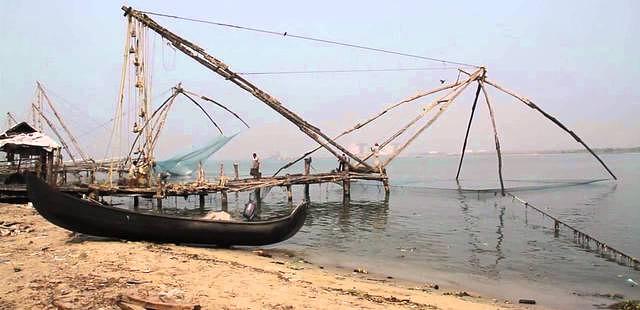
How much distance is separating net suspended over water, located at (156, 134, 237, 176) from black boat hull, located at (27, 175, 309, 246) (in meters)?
14.8

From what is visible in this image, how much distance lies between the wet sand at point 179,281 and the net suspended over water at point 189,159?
630 inches

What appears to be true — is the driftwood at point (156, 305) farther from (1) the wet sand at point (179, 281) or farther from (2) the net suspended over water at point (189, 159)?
(2) the net suspended over water at point (189, 159)

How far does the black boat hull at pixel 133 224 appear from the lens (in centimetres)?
1041

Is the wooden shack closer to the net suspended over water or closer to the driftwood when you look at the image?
the net suspended over water

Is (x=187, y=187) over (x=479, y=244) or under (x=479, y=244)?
over

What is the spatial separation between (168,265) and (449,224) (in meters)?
13.8

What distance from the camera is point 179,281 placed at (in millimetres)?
7539

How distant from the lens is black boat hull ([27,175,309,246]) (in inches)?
410

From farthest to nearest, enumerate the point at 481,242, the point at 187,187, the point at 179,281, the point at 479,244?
the point at 187,187 → the point at 481,242 → the point at 479,244 → the point at 179,281

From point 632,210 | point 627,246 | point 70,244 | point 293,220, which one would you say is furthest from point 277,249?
point 632,210

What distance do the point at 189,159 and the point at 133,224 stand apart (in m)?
19.0

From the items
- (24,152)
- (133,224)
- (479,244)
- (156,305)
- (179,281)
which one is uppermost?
(24,152)

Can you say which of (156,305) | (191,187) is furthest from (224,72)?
(156,305)

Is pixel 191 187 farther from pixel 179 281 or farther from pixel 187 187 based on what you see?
pixel 179 281
